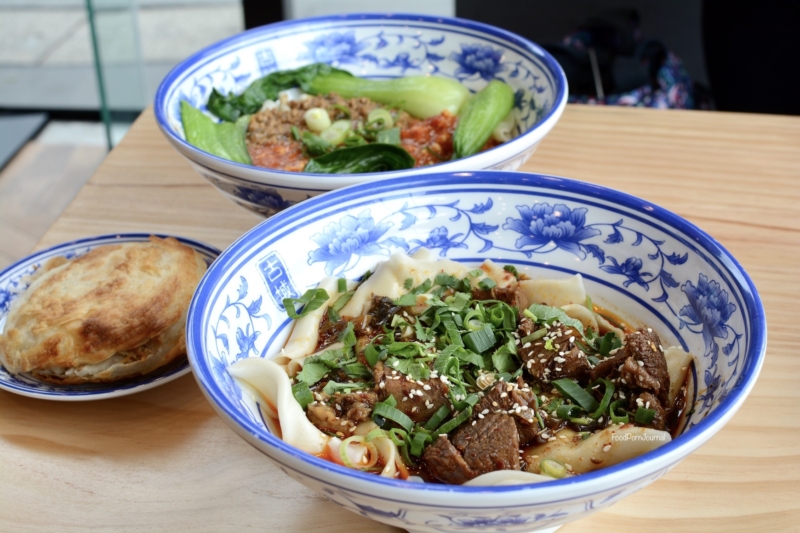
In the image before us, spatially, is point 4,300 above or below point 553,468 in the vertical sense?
below

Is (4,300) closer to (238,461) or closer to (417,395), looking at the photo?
(238,461)

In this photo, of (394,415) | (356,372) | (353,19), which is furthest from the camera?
(353,19)

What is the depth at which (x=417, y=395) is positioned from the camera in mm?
1358

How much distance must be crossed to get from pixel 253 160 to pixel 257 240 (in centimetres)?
74

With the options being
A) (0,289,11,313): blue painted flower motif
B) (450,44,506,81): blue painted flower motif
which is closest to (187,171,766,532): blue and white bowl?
(0,289,11,313): blue painted flower motif

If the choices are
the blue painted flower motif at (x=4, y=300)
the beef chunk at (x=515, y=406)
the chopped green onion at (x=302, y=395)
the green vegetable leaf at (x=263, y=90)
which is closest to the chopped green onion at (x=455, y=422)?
the beef chunk at (x=515, y=406)

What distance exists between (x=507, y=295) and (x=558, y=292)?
11 centimetres

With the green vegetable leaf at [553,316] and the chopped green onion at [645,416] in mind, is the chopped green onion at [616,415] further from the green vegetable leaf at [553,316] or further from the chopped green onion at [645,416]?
the green vegetable leaf at [553,316]

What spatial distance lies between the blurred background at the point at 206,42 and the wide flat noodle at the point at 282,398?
8.08ft

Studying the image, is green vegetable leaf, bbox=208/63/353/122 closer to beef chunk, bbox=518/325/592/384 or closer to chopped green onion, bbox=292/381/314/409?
chopped green onion, bbox=292/381/314/409

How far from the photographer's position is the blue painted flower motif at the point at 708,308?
1.35 metres

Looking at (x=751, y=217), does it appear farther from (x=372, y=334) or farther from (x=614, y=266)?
(x=372, y=334)

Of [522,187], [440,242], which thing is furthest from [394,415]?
[522,187]

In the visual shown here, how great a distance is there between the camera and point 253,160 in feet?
7.23
